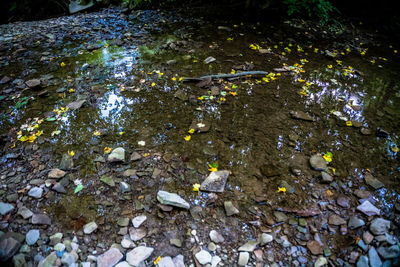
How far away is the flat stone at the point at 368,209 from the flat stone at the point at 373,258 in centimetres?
37

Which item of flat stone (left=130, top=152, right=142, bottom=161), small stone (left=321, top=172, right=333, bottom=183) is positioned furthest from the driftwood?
small stone (left=321, top=172, right=333, bottom=183)

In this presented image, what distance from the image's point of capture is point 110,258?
5.87ft

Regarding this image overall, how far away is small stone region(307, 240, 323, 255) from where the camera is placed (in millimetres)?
1901

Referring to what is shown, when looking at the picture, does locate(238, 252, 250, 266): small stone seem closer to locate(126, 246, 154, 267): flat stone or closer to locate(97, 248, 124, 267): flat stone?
locate(126, 246, 154, 267): flat stone

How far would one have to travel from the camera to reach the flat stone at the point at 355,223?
80.8 inches

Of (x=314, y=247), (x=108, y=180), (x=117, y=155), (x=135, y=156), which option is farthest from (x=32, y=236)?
(x=314, y=247)

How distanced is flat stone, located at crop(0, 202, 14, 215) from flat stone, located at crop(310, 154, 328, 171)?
10.3 ft

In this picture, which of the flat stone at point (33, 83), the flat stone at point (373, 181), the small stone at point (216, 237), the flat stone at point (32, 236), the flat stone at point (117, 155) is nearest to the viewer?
the flat stone at point (32, 236)

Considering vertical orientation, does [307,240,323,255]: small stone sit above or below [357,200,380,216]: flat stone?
below

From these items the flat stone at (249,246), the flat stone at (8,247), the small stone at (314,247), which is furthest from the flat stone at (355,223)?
the flat stone at (8,247)

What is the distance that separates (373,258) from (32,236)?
2.88m

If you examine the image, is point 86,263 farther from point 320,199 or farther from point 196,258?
point 320,199

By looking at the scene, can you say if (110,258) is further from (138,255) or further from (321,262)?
(321,262)

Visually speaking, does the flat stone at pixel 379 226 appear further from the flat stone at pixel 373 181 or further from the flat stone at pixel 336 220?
the flat stone at pixel 373 181
